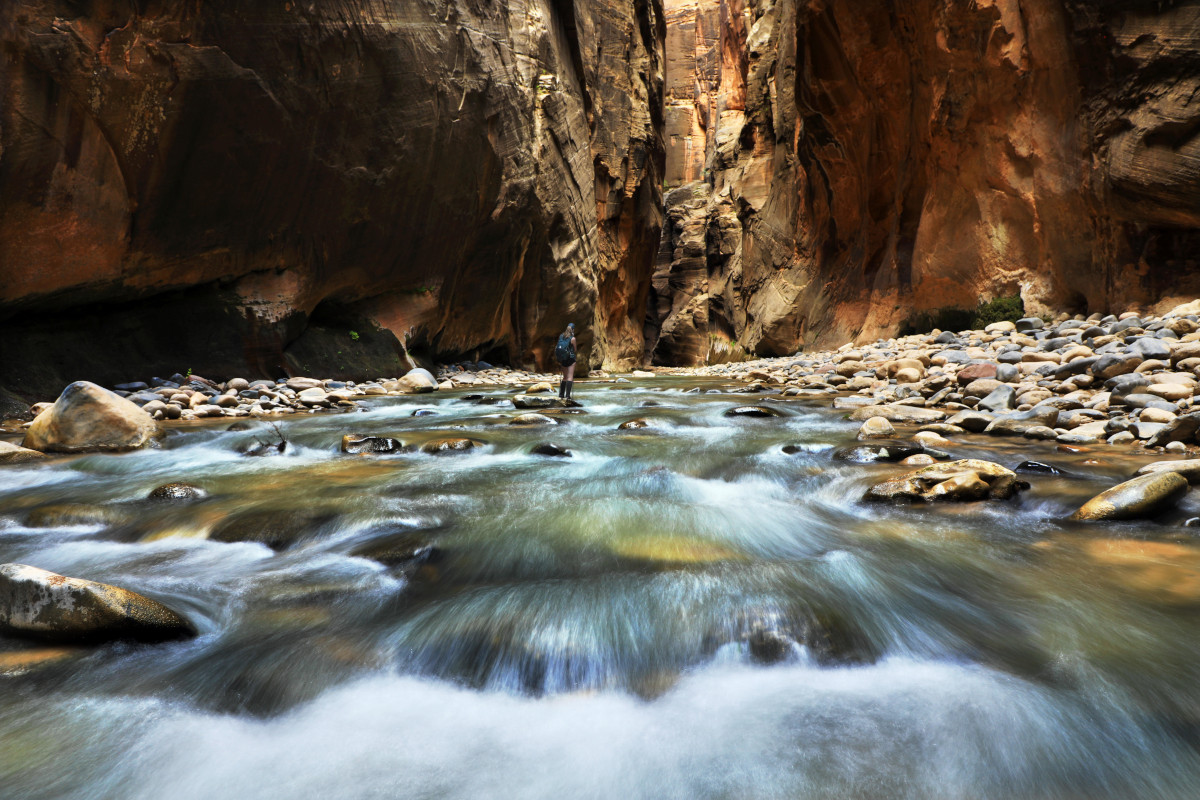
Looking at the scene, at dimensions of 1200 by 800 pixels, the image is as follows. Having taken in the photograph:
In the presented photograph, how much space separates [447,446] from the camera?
482cm

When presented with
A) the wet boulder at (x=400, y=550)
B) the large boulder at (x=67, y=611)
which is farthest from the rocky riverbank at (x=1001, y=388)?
the large boulder at (x=67, y=611)

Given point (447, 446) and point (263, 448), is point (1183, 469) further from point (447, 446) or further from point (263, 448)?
point (263, 448)

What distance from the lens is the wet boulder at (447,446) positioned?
475 centimetres

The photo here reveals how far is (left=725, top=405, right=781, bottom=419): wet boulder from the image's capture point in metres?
6.33

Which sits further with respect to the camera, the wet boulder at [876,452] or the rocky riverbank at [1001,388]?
the rocky riverbank at [1001,388]

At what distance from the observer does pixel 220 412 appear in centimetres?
674

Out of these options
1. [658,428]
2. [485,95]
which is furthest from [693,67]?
[658,428]

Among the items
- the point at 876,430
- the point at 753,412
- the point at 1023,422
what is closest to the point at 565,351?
the point at 753,412

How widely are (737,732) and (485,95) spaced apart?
468 inches

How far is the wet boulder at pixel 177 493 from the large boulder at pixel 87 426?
1.63 meters

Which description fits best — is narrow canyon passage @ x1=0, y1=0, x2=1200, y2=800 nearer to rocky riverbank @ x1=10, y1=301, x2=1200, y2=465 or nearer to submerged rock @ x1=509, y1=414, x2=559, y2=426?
rocky riverbank @ x1=10, y1=301, x2=1200, y2=465

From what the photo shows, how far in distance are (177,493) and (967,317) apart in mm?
13439

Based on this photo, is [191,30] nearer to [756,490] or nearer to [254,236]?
[254,236]

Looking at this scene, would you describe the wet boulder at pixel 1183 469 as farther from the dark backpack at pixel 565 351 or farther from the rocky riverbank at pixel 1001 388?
the dark backpack at pixel 565 351
